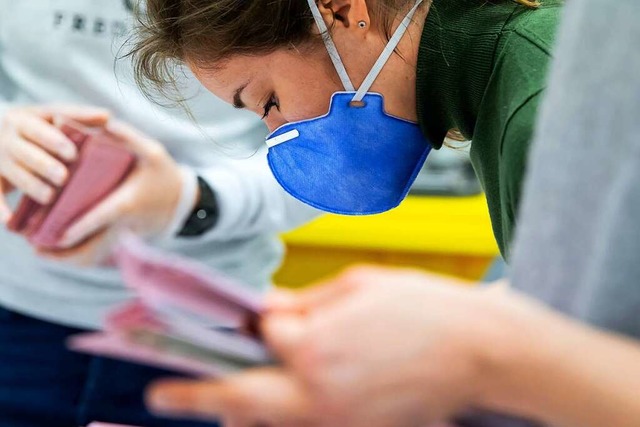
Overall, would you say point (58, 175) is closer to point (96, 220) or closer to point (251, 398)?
point (96, 220)

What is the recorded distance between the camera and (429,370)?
1.11 ft

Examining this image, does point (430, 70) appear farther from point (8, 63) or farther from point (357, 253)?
point (357, 253)

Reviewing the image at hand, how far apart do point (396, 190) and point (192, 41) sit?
276mm

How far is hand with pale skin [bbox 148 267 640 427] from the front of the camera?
34 cm

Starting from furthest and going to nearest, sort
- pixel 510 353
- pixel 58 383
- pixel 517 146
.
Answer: pixel 58 383
pixel 517 146
pixel 510 353

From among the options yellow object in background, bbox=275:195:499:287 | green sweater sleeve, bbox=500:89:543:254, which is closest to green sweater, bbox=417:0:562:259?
green sweater sleeve, bbox=500:89:543:254

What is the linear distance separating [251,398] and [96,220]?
49cm

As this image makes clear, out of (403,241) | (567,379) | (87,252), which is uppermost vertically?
(567,379)

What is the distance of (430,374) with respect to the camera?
0.34 m

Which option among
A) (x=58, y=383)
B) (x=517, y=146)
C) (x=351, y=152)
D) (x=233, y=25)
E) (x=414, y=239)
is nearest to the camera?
(x=517, y=146)

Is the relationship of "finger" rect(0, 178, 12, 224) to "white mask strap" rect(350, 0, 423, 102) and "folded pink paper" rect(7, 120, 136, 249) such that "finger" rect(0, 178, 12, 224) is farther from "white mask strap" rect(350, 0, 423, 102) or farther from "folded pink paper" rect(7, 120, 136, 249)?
"white mask strap" rect(350, 0, 423, 102)

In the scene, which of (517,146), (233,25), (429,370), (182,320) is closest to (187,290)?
(182,320)

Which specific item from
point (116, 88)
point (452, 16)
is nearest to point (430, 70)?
point (452, 16)

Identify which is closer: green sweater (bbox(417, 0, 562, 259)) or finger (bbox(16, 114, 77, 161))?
green sweater (bbox(417, 0, 562, 259))
